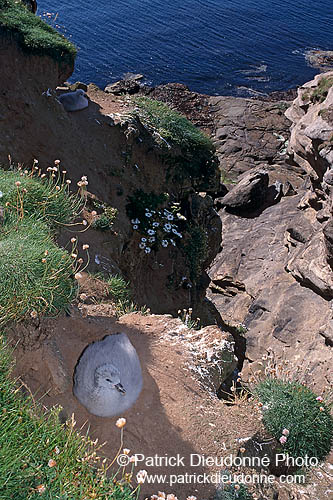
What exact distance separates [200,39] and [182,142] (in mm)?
28319

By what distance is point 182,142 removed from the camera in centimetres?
1250

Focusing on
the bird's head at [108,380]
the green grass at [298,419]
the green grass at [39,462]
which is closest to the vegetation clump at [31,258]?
the bird's head at [108,380]

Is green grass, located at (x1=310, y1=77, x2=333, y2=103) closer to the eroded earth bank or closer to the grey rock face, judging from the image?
the eroded earth bank

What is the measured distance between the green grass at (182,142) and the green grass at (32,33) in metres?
2.41

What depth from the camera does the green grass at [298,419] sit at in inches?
201

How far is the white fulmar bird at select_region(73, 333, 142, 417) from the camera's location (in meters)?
4.56

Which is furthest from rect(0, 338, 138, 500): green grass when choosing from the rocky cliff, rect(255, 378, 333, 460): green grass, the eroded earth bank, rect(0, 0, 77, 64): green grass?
rect(0, 0, 77, 64): green grass

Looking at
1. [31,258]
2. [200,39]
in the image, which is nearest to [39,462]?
[31,258]

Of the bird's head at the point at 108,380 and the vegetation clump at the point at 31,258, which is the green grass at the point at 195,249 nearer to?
the vegetation clump at the point at 31,258

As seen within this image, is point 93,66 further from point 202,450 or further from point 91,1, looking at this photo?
point 202,450

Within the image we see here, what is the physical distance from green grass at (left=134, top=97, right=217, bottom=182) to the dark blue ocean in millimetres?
19218

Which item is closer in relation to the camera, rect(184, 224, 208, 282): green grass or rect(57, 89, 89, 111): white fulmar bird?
rect(57, 89, 89, 111): white fulmar bird

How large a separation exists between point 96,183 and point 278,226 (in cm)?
965

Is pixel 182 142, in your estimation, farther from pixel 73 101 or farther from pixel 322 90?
pixel 322 90
